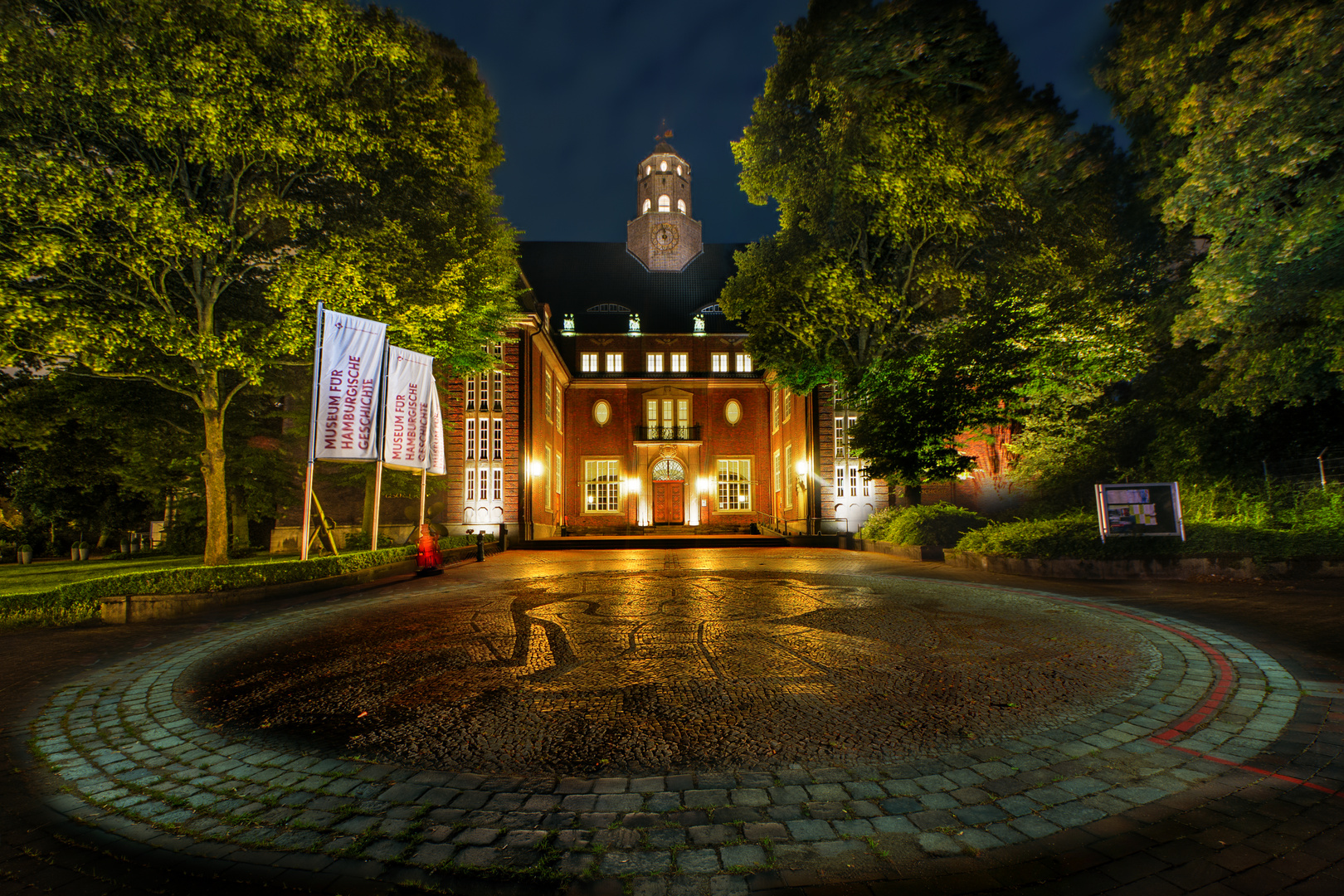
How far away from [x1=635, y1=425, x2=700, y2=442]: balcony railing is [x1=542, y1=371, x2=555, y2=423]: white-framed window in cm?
662

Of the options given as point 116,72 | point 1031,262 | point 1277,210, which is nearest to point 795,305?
point 1031,262

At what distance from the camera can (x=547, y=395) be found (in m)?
32.6

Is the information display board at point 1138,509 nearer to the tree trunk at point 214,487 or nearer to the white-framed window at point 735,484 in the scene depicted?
the tree trunk at point 214,487

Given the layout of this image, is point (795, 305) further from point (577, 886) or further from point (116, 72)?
point (577, 886)

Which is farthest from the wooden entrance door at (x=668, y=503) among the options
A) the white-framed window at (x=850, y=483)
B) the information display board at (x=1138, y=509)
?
the information display board at (x=1138, y=509)

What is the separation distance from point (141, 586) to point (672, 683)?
29.7ft

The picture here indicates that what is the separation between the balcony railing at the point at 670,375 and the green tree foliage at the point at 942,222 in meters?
18.4

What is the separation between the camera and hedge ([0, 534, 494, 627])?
820 centimetres

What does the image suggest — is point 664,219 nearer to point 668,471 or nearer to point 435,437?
point 668,471

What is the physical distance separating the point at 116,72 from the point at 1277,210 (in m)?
20.7

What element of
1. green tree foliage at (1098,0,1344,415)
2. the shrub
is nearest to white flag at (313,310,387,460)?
the shrub

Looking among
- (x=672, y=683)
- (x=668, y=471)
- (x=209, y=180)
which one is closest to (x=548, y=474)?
(x=668, y=471)

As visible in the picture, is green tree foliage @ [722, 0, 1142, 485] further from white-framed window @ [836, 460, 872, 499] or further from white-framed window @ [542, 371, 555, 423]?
white-framed window @ [542, 371, 555, 423]

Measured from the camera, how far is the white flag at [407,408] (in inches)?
527
